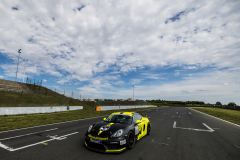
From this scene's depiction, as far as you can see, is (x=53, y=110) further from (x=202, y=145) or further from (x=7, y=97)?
(x=202, y=145)

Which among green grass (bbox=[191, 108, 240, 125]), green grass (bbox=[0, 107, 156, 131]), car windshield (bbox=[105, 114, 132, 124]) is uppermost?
car windshield (bbox=[105, 114, 132, 124])

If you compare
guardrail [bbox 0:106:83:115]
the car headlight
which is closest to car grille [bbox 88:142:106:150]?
the car headlight

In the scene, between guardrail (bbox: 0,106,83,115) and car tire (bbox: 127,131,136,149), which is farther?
guardrail (bbox: 0,106,83,115)

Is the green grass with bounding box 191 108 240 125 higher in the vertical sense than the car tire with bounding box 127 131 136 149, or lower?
lower

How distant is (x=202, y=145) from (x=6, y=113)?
1868cm

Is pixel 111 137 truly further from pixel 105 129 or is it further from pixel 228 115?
pixel 228 115

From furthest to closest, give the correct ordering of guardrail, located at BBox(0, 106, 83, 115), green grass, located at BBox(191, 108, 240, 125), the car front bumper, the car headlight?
Result: guardrail, located at BBox(0, 106, 83, 115), green grass, located at BBox(191, 108, 240, 125), the car headlight, the car front bumper

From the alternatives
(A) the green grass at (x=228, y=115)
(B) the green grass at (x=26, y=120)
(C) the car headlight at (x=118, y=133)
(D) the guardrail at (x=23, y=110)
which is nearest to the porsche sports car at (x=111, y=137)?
(C) the car headlight at (x=118, y=133)

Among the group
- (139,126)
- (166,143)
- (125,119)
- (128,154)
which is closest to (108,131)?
(128,154)

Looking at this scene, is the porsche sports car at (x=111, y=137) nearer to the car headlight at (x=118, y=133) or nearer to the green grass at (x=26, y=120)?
the car headlight at (x=118, y=133)

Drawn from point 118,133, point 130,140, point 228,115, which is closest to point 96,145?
point 118,133

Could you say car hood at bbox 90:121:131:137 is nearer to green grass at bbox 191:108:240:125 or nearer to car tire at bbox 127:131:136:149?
car tire at bbox 127:131:136:149

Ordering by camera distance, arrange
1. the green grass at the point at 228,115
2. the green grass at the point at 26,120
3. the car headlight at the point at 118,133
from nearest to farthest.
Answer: the car headlight at the point at 118,133, the green grass at the point at 26,120, the green grass at the point at 228,115

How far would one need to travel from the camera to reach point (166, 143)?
5742mm
